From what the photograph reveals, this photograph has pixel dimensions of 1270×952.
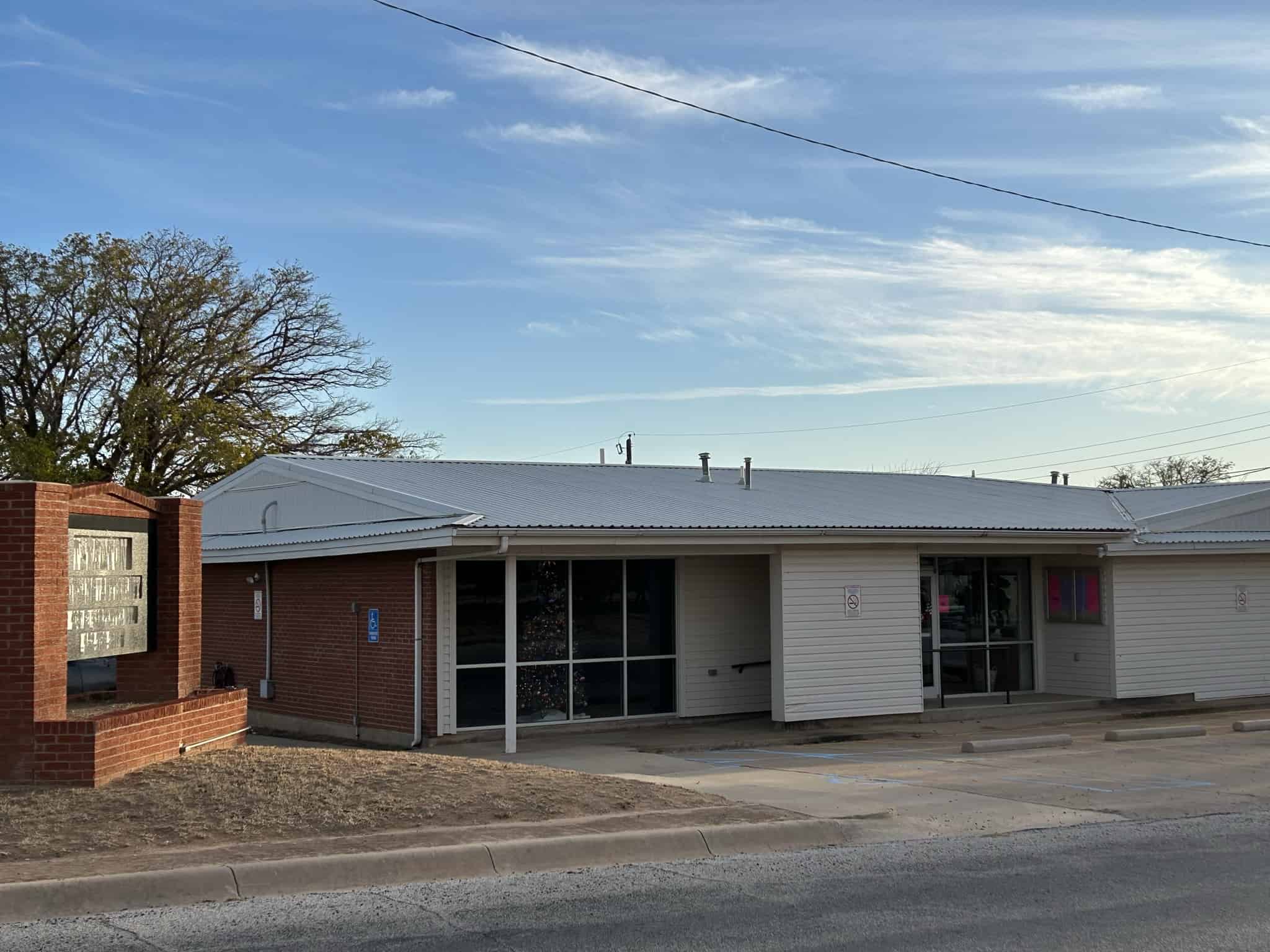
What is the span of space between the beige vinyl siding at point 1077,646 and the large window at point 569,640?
23.0 feet

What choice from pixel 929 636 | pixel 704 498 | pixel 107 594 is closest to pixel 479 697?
pixel 704 498

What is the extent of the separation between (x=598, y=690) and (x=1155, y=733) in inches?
285

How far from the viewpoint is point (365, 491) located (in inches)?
711

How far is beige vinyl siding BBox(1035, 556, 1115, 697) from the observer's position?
21094 millimetres

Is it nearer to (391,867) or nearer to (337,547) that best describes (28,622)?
(391,867)

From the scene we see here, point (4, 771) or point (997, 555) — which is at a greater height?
point (997, 555)

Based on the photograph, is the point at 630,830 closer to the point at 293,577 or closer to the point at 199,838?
the point at 199,838

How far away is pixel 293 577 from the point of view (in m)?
20.0

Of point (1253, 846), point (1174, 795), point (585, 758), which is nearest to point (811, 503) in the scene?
point (585, 758)

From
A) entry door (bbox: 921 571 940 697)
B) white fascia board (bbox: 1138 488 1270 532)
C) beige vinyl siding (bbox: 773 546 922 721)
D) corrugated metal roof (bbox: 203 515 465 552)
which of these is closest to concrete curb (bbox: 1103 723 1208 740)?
beige vinyl siding (bbox: 773 546 922 721)

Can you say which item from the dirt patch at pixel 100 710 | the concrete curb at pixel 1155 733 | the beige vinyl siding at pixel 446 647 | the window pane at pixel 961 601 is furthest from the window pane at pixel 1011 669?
the dirt patch at pixel 100 710

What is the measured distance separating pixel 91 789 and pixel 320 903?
289cm

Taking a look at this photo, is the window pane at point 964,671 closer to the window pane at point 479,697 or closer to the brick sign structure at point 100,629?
the window pane at point 479,697

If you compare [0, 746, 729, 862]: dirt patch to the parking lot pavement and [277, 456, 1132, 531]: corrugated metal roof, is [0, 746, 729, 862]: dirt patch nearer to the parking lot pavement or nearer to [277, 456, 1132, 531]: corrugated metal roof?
the parking lot pavement
